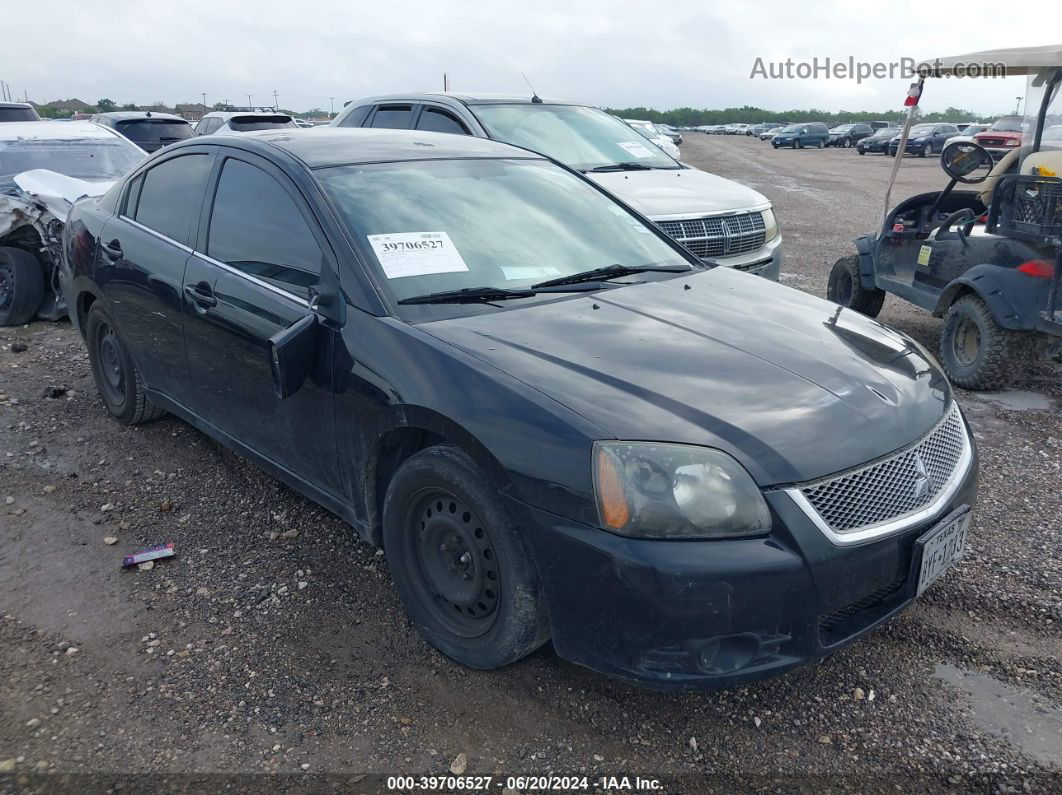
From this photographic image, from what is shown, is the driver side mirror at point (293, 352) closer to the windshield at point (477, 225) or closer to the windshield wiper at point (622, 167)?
the windshield at point (477, 225)

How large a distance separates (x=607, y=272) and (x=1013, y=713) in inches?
83.8

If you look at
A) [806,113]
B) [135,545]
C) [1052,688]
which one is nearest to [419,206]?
[135,545]

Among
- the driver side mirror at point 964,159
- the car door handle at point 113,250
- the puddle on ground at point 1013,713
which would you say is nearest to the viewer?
the puddle on ground at point 1013,713

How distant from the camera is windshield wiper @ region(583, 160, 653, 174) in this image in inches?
293

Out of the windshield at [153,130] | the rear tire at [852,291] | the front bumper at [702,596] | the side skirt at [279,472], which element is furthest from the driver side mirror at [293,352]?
the windshield at [153,130]

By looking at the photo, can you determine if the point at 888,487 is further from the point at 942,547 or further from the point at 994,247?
the point at 994,247

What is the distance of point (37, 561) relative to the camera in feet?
12.4

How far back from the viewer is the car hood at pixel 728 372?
8.19 ft

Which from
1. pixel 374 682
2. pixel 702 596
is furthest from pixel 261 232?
pixel 702 596

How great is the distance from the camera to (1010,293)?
542 centimetres

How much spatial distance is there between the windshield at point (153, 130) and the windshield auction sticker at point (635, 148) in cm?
928

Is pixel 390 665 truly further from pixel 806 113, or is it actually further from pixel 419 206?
pixel 806 113

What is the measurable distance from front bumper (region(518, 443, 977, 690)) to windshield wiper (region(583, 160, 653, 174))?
5436mm

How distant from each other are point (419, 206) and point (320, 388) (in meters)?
0.83
